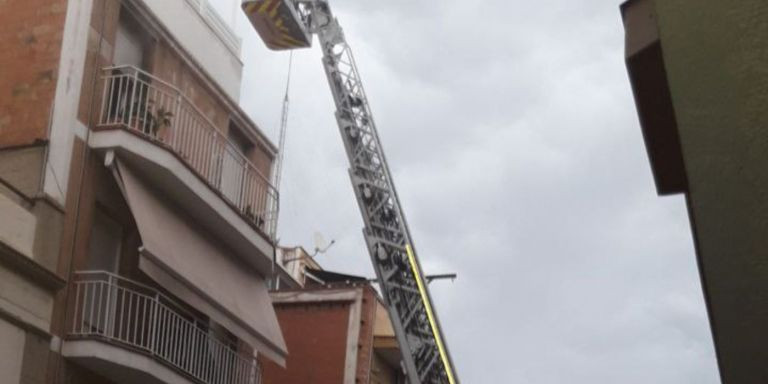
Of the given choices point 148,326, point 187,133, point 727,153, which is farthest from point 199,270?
point 727,153

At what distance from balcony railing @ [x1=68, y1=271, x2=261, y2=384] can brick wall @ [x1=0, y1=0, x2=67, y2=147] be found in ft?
7.49

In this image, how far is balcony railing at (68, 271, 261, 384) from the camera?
56.1ft

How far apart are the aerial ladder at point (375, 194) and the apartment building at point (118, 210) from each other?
2.17m

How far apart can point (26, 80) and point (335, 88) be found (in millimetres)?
7560

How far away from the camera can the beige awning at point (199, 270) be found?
702 inches

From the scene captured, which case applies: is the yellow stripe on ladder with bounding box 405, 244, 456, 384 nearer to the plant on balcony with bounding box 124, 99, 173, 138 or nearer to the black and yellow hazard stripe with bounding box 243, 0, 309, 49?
the black and yellow hazard stripe with bounding box 243, 0, 309, 49

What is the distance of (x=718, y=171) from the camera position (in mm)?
6391

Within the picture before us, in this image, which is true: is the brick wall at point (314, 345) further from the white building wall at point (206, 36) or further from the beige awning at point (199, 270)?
the white building wall at point (206, 36)

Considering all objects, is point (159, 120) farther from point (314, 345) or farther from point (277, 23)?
point (314, 345)

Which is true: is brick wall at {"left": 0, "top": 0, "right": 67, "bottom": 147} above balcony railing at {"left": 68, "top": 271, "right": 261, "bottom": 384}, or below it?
above

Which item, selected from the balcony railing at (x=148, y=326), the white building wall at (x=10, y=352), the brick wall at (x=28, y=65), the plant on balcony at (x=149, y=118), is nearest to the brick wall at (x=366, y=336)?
the balcony railing at (x=148, y=326)

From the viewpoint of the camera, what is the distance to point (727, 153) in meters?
6.38

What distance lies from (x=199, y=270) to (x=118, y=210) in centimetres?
163

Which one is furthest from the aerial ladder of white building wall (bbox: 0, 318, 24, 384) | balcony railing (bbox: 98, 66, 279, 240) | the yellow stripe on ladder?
white building wall (bbox: 0, 318, 24, 384)
